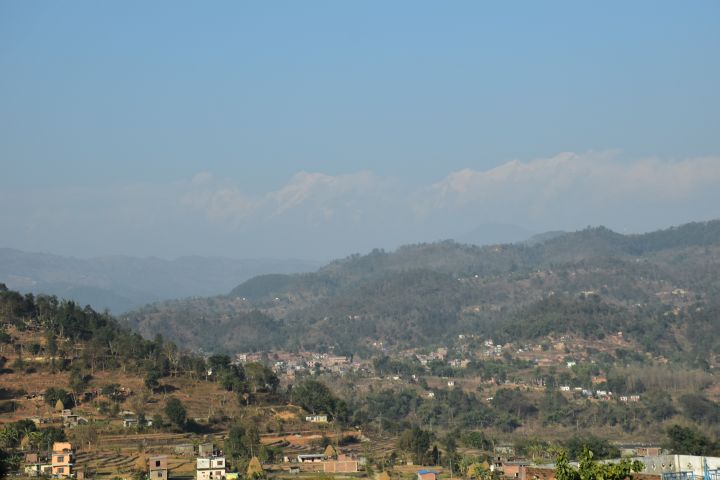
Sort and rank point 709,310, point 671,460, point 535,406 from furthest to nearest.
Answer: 1. point 709,310
2. point 535,406
3. point 671,460

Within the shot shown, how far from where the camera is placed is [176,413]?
61438 millimetres

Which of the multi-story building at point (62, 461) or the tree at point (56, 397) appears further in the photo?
the tree at point (56, 397)

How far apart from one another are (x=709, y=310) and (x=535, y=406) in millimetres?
55772

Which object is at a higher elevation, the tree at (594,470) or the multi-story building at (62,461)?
the tree at (594,470)

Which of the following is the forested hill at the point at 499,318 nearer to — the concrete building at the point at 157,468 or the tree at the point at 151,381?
the tree at the point at 151,381

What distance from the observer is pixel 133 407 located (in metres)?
64.6

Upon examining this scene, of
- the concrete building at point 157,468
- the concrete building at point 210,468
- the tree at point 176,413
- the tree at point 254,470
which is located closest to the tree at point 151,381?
the tree at point 176,413

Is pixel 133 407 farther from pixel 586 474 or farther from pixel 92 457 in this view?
pixel 586 474

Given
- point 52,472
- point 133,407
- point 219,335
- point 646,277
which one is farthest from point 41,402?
point 646,277

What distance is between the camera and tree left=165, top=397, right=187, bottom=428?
61500 mm

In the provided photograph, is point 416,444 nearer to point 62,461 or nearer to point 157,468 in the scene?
point 157,468

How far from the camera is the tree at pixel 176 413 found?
202 feet

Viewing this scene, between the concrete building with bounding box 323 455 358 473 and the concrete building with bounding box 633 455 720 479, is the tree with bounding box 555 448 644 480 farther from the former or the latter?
the concrete building with bounding box 323 455 358 473

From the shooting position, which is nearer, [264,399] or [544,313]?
[264,399]
